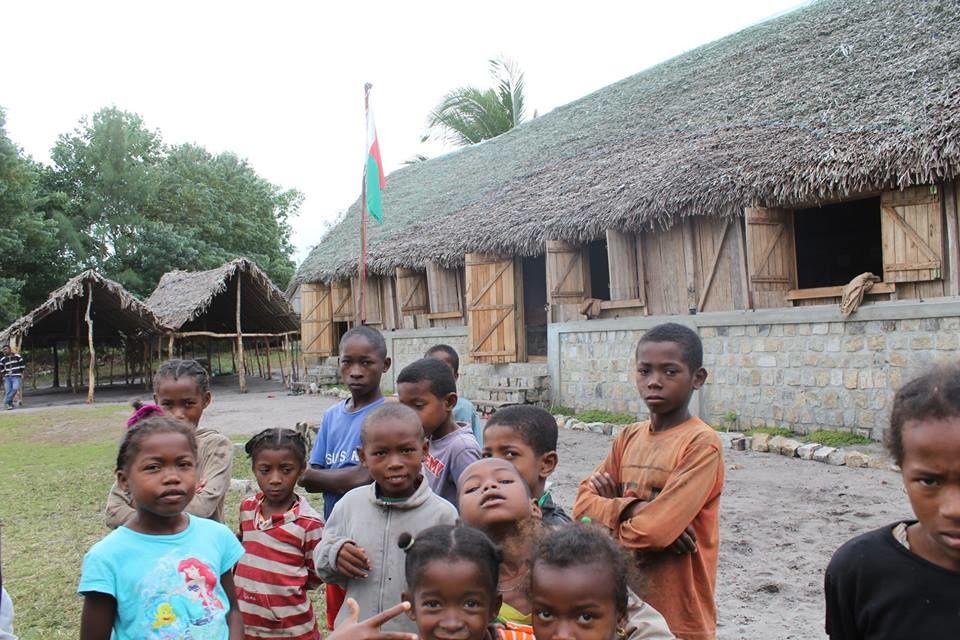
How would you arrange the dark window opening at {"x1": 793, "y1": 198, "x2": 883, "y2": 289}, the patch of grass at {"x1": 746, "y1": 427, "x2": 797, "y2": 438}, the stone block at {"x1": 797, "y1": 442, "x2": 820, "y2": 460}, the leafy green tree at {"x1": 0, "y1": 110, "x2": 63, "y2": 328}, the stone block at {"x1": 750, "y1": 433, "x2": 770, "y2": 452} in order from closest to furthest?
the stone block at {"x1": 797, "y1": 442, "x2": 820, "y2": 460} → the stone block at {"x1": 750, "y1": 433, "x2": 770, "y2": 452} → the patch of grass at {"x1": 746, "y1": 427, "x2": 797, "y2": 438} → the dark window opening at {"x1": 793, "y1": 198, "x2": 883, "y2": 289} → the leafy green tree at {"x1": 0, "y1": 110, "x2": 63, "y2": 328}

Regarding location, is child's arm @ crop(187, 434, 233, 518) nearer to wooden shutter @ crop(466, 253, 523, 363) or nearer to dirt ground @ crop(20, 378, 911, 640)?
dirt ground @ crop(20, 378, 911, 640)

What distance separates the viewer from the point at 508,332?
41.1 ft

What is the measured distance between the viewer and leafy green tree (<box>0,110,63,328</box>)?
23188mm

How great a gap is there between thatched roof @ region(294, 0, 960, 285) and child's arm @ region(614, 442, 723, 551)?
6.36 meters

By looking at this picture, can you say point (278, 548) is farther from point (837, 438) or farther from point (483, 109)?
point (483, 109)

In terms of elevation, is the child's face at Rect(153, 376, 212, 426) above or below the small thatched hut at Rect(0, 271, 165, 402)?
below

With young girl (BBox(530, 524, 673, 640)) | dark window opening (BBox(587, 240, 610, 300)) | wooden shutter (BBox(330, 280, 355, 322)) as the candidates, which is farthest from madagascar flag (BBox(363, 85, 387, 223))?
young girl (BBox(530, 524, 673, 640))

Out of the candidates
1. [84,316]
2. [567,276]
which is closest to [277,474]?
[567,276]

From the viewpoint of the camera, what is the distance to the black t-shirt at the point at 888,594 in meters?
1.33

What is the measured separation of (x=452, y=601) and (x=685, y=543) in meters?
0.80

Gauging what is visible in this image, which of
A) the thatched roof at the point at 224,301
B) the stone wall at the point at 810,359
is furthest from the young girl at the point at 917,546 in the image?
the thatched roof at the point at 224,301

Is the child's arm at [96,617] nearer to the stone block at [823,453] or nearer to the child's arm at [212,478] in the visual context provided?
the child's arm at [212,478]

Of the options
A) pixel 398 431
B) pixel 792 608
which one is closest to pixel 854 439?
pixel 792 608

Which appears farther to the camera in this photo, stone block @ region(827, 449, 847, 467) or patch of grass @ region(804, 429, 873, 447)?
patch of grass @ region(804, 429, 873, 447)
